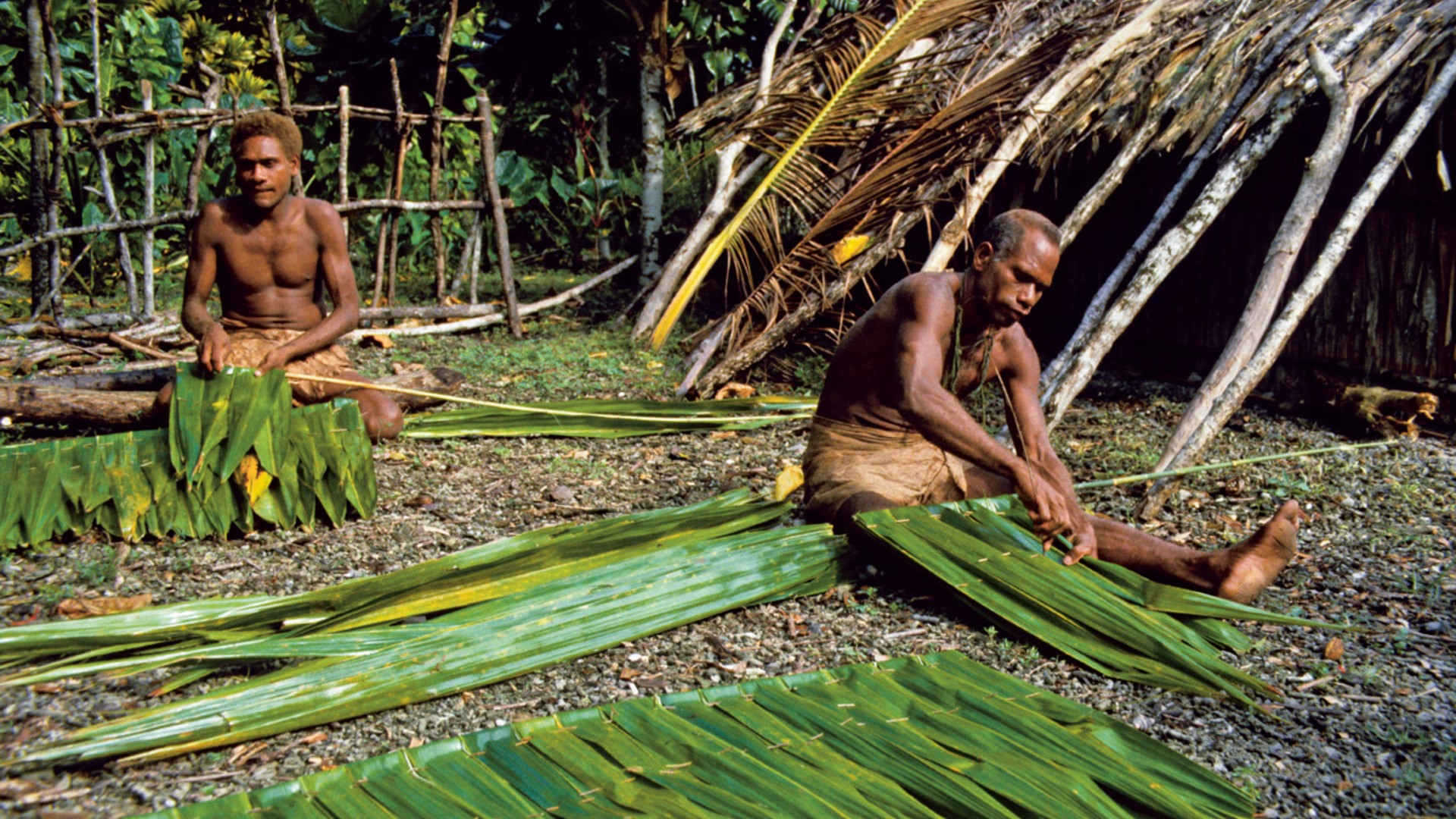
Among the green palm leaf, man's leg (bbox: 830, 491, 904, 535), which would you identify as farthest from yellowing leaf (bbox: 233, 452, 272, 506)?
the green palm leaf

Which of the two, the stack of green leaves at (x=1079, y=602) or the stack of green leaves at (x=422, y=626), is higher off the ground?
the stack of green leaves at (x=1079, y=602)

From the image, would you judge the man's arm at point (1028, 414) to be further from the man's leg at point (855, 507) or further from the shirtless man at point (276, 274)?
the shirtless man at point (276, 274)

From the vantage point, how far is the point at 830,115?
6.08 m

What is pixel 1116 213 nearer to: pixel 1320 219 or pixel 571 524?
pixel 1320 219

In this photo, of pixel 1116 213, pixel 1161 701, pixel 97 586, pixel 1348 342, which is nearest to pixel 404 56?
pixel 1116 213

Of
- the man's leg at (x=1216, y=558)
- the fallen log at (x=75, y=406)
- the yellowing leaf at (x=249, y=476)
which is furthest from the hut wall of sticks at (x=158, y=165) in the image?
the man's leg at (x=1216, y=558)

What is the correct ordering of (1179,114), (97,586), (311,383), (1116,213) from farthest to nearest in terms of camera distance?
(1116,213) < (1179,114) < (311,383) < (97,586)

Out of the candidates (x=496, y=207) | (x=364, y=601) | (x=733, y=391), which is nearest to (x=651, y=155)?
(x=496, y=207)

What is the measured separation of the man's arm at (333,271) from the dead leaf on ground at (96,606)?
143 centimetres

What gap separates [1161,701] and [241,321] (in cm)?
356

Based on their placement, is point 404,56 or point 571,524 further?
point 404,56

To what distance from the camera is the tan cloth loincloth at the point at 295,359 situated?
3.95m

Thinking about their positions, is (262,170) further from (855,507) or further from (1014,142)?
(1014,142)

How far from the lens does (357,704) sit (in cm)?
205
